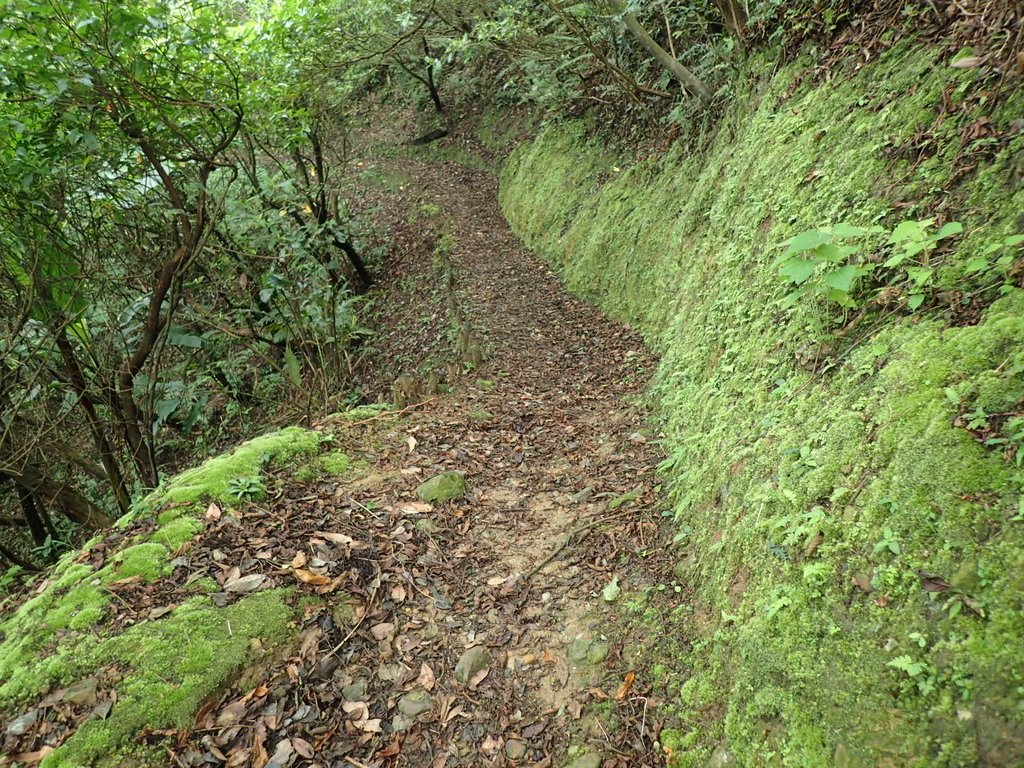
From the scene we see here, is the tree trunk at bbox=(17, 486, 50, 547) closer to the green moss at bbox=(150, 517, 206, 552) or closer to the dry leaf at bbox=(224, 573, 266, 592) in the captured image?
the green moss at bbox=(150, 517, 206, 552)

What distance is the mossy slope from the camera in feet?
A: 8.46

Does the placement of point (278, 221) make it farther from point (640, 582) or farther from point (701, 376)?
point (640, 582)

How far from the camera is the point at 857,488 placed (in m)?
2.46

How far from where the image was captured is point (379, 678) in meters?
3.10

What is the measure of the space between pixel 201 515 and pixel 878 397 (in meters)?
4.04

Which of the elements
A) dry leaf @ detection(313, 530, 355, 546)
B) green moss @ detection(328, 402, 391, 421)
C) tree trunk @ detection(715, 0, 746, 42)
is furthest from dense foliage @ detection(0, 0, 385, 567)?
tree trunk @ detection(715, 0, 746, 42)

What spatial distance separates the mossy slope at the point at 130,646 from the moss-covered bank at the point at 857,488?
7.42ft

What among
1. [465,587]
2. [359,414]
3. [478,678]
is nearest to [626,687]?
[478,678]

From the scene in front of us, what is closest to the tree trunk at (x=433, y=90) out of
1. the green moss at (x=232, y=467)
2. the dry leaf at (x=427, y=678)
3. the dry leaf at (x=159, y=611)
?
the green moss at (x=232, y=467)

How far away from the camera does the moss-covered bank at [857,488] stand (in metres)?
1.87

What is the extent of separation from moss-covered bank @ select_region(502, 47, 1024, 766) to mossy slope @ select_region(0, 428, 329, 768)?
89.0 inches

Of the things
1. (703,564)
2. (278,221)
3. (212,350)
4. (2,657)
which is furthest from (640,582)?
(278,221)

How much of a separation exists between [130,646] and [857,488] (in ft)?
11.7

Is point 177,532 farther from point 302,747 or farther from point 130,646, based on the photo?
point 302,747
